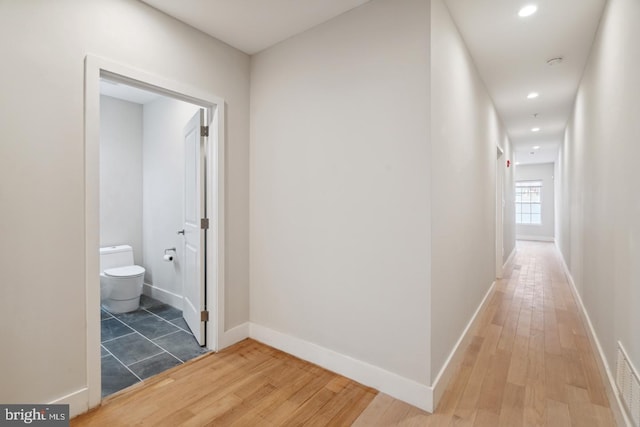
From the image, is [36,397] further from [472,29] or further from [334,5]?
[472,29]

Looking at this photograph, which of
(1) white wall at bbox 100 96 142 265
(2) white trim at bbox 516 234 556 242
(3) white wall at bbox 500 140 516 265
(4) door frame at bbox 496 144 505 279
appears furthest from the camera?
(2) white trim at bbox 516 234 556 242

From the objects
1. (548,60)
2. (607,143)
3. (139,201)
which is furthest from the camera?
(139,201)

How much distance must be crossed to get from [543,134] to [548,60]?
387 centimetres

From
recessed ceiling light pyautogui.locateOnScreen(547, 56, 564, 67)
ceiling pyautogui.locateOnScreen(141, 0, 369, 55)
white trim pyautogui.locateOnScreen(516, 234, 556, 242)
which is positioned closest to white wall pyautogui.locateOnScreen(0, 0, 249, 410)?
ceiling pyautogui.locateOnScreen(141, 0, 369, 55)

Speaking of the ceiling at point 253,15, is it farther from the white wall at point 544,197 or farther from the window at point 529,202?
the window at point 529,202

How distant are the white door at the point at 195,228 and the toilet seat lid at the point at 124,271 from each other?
746mm

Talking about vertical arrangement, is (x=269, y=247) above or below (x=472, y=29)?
below

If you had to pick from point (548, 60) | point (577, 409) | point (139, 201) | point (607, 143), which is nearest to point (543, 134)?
point (548, 60)

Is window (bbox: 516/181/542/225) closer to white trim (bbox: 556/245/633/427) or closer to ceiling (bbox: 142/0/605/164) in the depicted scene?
ceiling (bbox: 142/0/605/164)

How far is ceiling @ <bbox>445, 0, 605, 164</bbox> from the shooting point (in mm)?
2180

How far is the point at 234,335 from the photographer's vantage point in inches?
A: 107

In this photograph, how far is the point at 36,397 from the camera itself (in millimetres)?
1646

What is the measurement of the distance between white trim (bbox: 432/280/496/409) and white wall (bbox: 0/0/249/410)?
6.97 feet

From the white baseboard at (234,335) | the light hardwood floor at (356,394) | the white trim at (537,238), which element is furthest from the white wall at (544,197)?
the white baseboard at (234,335)
